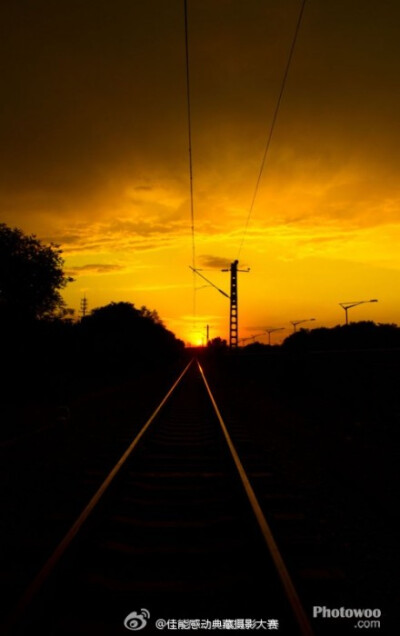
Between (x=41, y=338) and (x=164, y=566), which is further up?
(x=41, y=338)

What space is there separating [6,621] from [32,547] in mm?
1427

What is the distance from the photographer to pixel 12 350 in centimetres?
2059

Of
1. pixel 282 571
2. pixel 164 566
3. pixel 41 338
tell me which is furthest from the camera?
pixel 41 338

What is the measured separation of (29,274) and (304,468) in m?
27.8

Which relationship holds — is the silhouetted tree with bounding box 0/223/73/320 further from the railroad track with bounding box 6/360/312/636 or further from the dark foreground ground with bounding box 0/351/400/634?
the railroad track with bounding box 6/360/312/636

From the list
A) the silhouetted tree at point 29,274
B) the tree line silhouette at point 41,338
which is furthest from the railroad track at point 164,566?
the silhouetted tree at point 29,274

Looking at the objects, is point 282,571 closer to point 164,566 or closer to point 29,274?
point 164,566

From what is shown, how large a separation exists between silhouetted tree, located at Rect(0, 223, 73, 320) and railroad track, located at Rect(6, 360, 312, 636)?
26.1 meters

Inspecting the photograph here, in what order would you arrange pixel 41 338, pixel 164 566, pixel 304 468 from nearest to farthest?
pixel 164 566 → pixel 304 468 → pixel 41 338

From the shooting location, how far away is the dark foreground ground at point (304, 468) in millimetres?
3893

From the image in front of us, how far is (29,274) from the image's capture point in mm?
31172

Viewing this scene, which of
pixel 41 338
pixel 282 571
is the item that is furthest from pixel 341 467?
pixel 41 338

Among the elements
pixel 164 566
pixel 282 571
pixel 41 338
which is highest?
pixel 41 338

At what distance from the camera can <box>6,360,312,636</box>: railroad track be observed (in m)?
3.13
